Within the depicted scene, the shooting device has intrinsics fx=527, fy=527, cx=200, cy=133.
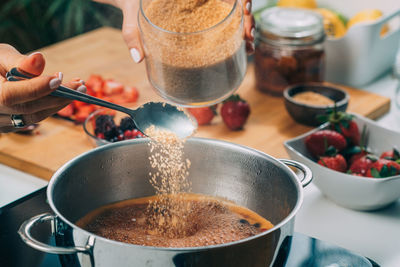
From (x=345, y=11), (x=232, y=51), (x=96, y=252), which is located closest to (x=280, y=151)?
(x=232, y=51)

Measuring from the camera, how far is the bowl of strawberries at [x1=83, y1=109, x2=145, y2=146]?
114 cm

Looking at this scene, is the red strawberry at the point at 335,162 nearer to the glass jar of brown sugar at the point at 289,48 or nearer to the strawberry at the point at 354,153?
the strawberry at the point at 354,153

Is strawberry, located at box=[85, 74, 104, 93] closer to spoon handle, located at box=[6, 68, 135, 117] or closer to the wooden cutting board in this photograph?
the wooden cutting board

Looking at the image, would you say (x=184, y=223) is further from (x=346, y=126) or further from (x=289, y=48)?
(x=289, y=48)

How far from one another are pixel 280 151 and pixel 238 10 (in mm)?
439

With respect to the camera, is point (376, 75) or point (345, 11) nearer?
point (376, 75)

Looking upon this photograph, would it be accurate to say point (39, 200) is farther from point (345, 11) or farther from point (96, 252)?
point (345, 11)

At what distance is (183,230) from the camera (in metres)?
0.82

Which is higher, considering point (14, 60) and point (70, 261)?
point (14, 60)

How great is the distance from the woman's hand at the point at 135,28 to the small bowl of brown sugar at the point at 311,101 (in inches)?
14.1

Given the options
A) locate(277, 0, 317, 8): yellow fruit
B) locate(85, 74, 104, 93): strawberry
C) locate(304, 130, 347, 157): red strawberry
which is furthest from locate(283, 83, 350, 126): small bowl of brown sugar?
locate(85, 74, 104, 93): strawberry

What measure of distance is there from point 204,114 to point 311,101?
275 millimetres

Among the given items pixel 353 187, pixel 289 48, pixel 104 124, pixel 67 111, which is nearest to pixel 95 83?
pixel 67 111

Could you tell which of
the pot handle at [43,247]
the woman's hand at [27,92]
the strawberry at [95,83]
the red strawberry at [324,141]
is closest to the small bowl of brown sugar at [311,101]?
the red strawberry at [324,141]
